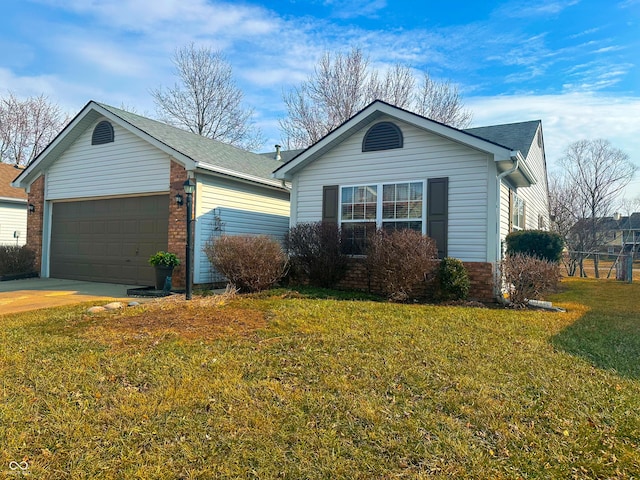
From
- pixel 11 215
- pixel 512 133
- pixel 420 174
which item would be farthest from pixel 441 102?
pixel 11 215

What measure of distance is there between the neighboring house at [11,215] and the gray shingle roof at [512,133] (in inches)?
751

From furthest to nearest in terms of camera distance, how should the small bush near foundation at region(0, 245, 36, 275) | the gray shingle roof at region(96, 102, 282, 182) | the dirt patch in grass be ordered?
the small bush near foundation at region(0, 245, 36, 275) → the gray shingle roof at region(96, 102, 282, 182) → the dirt patch in grass

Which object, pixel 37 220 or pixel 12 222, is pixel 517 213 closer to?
pixel 37 220

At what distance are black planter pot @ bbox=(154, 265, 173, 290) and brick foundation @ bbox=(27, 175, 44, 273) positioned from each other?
6258 mm

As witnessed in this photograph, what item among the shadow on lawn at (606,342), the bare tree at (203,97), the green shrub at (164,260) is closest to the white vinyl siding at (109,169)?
the green shrub at (164,260)

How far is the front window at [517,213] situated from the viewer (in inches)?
430

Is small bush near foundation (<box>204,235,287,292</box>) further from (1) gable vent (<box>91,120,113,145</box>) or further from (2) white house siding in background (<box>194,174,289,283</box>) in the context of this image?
(1) gable vent (<box>91,120,113,145</box>)

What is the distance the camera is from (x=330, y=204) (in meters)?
10.3

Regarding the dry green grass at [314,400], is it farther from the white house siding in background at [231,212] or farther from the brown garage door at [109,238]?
the brown garage door at [109,238]

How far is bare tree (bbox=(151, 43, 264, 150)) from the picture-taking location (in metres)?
26.5

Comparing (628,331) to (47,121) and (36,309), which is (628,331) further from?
(47,121)

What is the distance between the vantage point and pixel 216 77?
26.9 metres

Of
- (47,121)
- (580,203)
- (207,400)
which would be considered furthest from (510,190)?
(47,121)

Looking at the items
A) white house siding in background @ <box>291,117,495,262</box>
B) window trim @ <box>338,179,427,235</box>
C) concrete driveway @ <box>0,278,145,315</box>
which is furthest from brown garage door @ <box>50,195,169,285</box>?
window trim @ <box>338,179,427,235</box>
